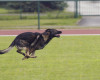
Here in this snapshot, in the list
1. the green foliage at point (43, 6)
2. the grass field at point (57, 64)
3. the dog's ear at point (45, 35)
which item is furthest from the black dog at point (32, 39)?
the green foliage at point (43, 6)

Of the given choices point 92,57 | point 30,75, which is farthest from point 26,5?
point 30,75

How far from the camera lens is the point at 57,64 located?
32.7 ft

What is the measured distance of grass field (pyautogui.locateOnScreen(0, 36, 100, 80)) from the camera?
855 centimetres

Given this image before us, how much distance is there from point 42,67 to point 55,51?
305cm

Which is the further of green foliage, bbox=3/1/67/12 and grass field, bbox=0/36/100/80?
green foliage, bbox=3/1/67/12

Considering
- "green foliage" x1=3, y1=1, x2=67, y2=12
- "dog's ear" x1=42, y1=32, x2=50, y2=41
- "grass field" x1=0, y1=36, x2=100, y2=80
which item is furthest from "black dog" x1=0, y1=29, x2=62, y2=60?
"green foliage" x1=3, y1=1, x2=67, y2=12

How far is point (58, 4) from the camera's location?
3244cm

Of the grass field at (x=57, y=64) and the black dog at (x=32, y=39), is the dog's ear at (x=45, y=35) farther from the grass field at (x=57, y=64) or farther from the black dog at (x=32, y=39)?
the grass field at (x=57, y=64)

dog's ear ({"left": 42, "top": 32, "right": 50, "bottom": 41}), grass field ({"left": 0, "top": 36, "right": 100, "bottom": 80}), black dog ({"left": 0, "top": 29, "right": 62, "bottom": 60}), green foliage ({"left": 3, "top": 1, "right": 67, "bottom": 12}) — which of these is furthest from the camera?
green foliage ({"left": 3, "top": 1, "right": 67, "bottom": 12})

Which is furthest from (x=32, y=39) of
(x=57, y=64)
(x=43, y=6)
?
(x=43, y=6)

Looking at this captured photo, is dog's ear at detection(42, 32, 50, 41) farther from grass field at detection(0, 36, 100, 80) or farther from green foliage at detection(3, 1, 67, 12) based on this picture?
green foliage at detection(3, 1, 67, 12)

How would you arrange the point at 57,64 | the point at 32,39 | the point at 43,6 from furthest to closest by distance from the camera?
the point at 43,6, the point at 32,39, the point at 57,64

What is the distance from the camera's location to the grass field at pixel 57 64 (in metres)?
8.55

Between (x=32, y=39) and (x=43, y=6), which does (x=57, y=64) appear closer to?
(x=32, y=39)
